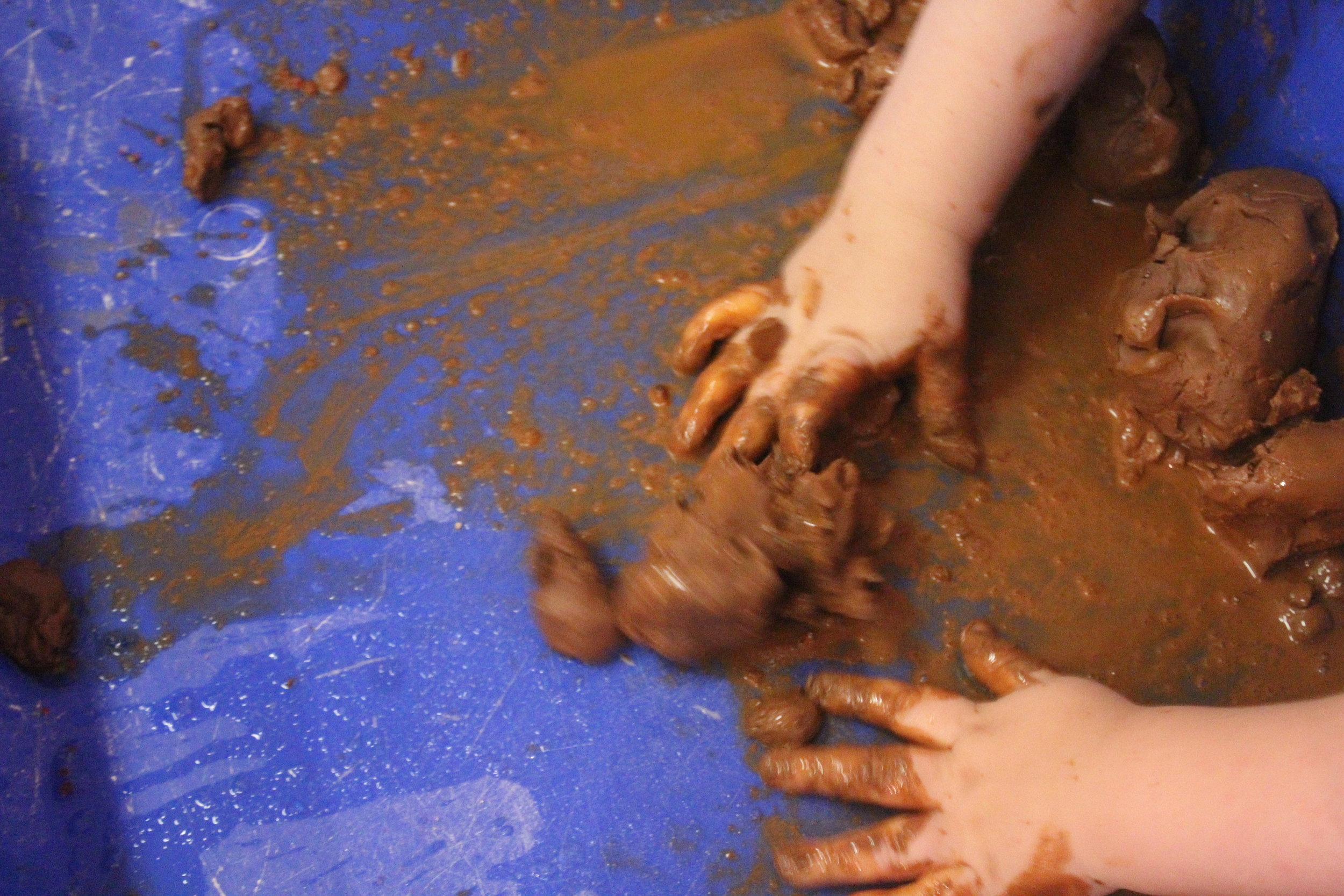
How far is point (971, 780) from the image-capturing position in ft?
4.46

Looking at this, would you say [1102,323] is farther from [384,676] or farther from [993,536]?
[384,676]

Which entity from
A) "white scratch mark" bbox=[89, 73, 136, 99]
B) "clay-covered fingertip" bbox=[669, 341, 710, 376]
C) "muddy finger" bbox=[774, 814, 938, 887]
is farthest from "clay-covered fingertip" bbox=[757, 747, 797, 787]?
"white scratch mark" bbox=[89, 73, 136, 99]

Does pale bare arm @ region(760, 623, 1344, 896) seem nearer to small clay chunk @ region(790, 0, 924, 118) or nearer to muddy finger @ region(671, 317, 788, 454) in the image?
muddy finger @ region(671, 317, 788, 454)

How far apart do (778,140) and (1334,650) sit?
1.28m

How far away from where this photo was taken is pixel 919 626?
152 centimetres

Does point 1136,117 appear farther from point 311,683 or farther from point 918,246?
point 311,683

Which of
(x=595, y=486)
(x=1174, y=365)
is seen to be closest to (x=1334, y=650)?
(x=1174, y=365)

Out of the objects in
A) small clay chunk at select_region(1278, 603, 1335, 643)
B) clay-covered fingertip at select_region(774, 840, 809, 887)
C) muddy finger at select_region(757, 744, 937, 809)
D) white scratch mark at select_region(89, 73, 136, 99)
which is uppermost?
small clay chunk at select_region(1278, 603, 1335, 643)

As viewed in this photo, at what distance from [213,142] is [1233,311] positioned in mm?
1786

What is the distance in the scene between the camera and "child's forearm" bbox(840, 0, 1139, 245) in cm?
151

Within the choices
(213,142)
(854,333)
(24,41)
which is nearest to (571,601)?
(854,333)

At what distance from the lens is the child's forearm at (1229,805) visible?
1.12 meters

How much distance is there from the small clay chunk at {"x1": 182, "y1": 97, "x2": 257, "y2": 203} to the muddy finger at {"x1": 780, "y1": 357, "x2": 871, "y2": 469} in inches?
45.7

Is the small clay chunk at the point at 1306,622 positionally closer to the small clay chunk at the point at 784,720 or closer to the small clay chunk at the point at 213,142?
the small clay chunk at the point at 784,720
